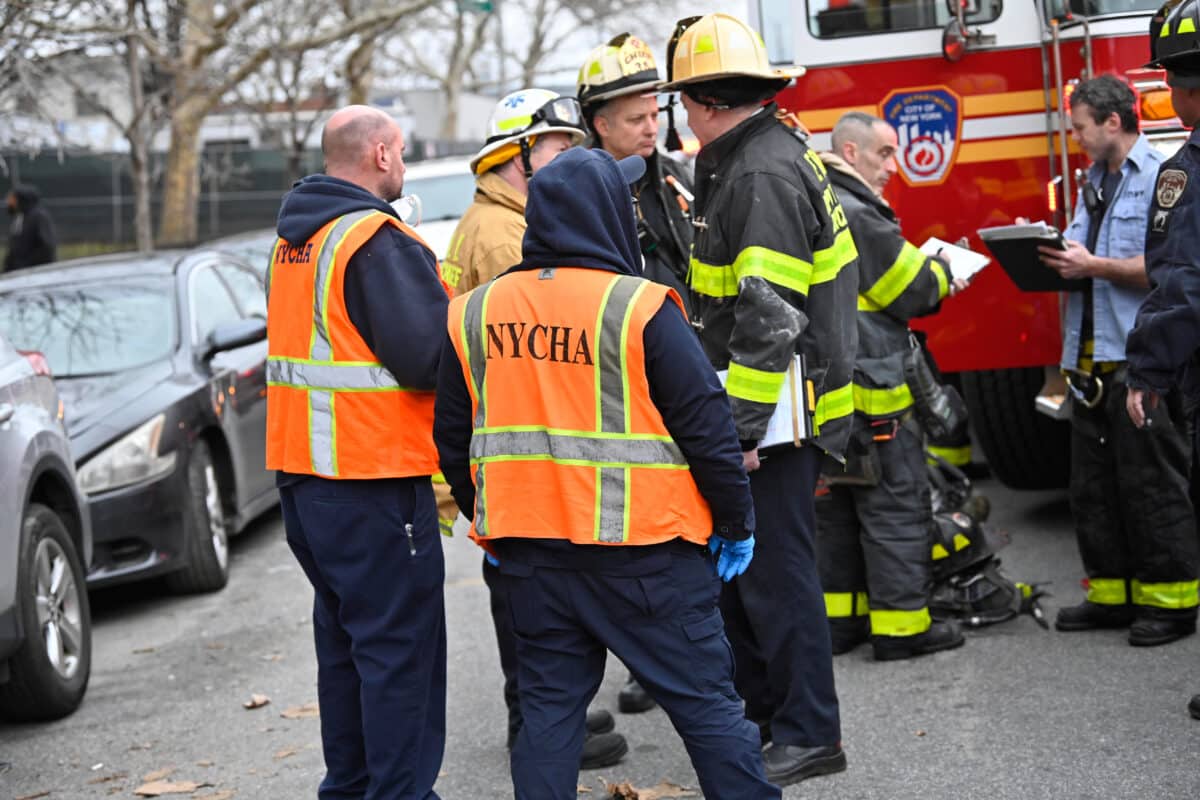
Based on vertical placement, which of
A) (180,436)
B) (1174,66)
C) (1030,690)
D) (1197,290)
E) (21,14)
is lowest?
(1030,690)

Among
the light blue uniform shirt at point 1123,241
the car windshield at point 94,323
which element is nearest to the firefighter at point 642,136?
the light blue uniform shirt at point 1123,241

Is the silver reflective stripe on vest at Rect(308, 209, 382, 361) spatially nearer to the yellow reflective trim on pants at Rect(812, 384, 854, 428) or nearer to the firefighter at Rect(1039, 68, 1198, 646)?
the yellow reflective trim on pants at Rect(812, 384, 854, 428)

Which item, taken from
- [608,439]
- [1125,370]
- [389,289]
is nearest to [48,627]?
[389,289]

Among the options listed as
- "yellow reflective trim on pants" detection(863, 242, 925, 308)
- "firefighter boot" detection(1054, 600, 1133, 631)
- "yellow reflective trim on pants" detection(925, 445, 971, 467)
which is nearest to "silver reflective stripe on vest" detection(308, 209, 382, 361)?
"yellow reflective trim on pants" detection(863, 242, 925, 308)

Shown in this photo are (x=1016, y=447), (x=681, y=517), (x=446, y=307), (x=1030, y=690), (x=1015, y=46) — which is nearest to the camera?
(x=681, y=517)

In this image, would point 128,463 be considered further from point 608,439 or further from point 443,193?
point 443,193

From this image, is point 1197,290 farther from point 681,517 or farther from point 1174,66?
point 681,517

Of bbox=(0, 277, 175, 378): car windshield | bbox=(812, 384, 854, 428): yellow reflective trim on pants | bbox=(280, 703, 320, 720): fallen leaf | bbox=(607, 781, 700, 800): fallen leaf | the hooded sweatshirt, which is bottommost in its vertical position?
bbox=(280, 703, 320, 720): fallen leaf

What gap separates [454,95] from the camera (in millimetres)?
43562

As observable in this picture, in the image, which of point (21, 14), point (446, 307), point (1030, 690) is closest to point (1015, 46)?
point (1030, 690)

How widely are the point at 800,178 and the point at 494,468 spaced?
4.66 ft

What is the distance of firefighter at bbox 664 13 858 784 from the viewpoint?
4.48m

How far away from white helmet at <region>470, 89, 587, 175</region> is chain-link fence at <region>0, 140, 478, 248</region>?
990 inches

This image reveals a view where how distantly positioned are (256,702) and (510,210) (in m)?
2.21
